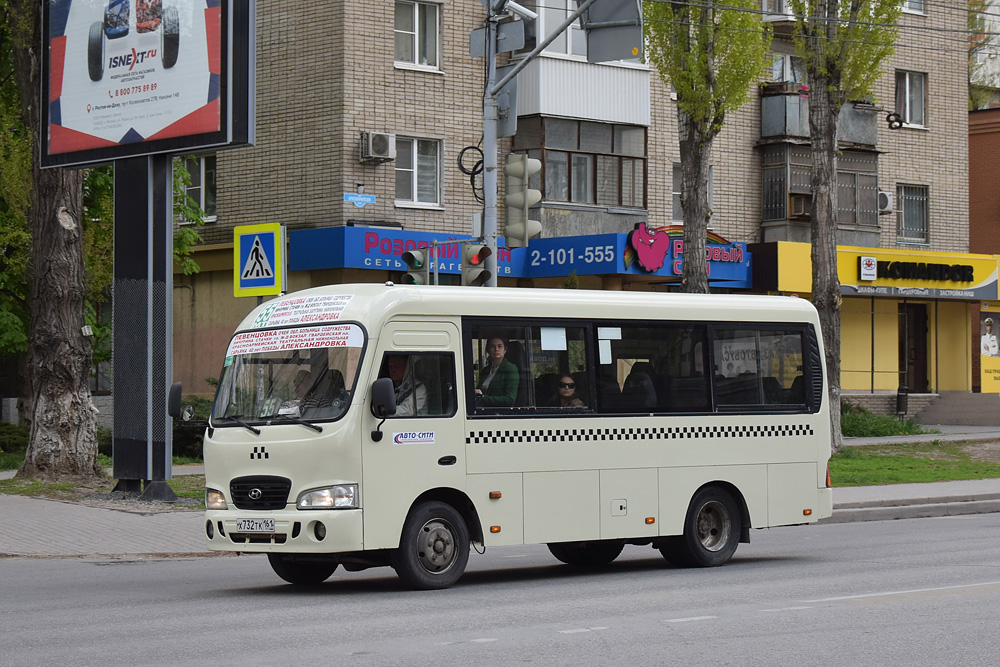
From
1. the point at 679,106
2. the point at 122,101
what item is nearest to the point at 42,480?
Result: the point at 122,101

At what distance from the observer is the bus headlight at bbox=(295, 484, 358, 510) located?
436 inches

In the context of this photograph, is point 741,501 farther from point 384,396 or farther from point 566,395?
point 384,396

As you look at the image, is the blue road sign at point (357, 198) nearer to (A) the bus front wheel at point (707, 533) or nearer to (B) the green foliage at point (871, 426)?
(B) the green foliage at point (871, 426)

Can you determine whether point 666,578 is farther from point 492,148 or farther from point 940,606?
point 492,148

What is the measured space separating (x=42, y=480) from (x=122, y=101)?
5.56 metres

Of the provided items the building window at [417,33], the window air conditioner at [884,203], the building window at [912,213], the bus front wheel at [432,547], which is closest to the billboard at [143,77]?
the bus front wheel at [432,547]

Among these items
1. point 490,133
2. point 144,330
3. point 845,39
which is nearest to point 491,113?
point 490,133

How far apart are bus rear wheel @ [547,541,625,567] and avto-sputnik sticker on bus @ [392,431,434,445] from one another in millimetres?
2550

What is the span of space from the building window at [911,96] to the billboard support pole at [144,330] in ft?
89.0

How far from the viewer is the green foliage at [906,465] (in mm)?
23797

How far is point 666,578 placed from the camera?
41.4ft

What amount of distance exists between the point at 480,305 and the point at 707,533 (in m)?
3.28

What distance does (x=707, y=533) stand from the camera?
44.7 ft

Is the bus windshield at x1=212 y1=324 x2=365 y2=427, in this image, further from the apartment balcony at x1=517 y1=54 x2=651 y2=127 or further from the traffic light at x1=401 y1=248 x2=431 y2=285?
the apartment balcony at x1=517 y1=54 x2=651 y2=127
